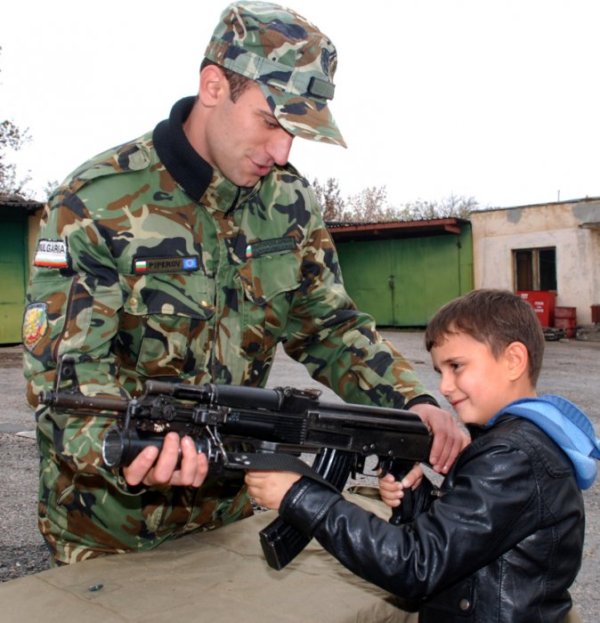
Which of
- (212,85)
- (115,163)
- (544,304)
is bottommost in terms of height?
(544,304)

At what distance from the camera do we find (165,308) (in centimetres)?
247

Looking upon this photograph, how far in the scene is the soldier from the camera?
2264 mm

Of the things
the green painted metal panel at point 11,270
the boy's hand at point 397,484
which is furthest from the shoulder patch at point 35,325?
the green painted metal panel at point 11,270

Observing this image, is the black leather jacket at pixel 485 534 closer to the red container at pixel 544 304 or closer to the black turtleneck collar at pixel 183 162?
the black turtleneck collar at pixel 183 162

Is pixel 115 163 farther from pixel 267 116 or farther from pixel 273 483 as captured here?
pixel 273 483

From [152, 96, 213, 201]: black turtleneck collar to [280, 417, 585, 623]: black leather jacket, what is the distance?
110 cm

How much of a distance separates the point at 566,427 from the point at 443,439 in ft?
1.49

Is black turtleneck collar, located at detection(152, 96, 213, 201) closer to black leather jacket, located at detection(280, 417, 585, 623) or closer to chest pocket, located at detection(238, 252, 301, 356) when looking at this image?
chest pocket, located at detection(238, 252, 301, 356)

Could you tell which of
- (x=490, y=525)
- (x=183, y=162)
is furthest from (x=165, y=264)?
(x=490, y=525)

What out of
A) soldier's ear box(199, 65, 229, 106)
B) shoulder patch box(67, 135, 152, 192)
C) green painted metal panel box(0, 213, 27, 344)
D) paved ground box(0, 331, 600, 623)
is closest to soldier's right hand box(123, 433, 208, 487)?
shoulder patch box(67, 135, 152, 192)

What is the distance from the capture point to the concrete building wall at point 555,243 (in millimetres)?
20094

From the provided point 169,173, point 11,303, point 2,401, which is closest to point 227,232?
point 169,173

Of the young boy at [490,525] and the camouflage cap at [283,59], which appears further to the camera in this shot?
the camouflage cap at [283,59]

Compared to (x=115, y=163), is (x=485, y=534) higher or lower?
lower
